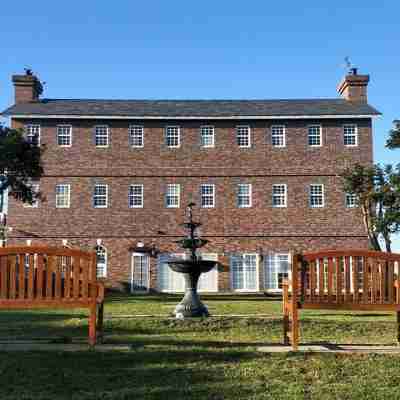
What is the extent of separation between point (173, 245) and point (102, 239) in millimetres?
3683

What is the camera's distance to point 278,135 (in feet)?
100

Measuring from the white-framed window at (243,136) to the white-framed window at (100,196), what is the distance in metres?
7.49

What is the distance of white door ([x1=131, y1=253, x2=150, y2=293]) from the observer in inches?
1153

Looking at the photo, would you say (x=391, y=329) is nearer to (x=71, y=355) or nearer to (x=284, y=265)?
(x=71, y=355)

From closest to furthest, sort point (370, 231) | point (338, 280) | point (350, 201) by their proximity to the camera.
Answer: point (338, 280) < point (370, 231) < point (350, 201)

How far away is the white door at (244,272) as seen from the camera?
29.5 metres

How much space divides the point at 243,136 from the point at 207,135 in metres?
1.93

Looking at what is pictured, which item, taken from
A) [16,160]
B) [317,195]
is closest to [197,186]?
[317,195]

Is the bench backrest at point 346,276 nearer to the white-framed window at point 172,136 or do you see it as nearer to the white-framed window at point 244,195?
the white-framed window at point 244,195

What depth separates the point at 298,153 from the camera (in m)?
30.4

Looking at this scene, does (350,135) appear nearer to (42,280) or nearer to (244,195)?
(244,195)

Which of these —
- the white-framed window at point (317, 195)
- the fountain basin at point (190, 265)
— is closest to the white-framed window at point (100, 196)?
the white-framed window at point (317, 195)

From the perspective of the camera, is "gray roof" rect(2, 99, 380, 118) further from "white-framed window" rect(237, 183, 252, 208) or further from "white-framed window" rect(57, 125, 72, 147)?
"white-framed window" rect(237, 183, 252, 208)

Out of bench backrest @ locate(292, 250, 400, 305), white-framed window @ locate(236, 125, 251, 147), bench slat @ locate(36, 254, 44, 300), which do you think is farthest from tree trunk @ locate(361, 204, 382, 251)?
bench slat @ locate(36, 254, 44, 300)
